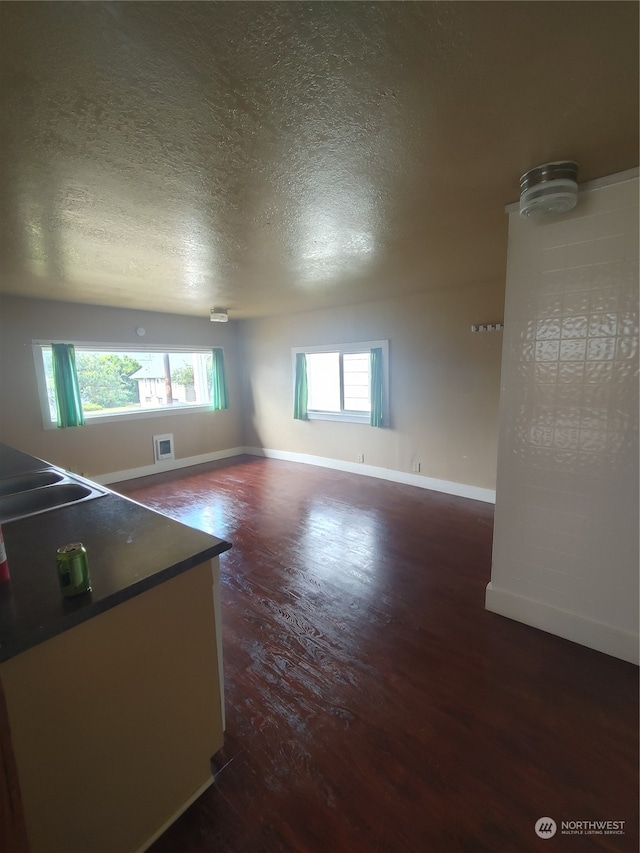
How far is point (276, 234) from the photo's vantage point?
90.7 inches

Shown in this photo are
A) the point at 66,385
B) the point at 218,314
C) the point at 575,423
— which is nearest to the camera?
the point at 575,423

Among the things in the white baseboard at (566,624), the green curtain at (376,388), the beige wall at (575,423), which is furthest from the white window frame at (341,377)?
the white baseboard at (566,624)

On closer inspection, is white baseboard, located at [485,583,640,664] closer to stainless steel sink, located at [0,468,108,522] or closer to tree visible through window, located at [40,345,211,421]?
stainless steel sink, located at [0,468,108,522]

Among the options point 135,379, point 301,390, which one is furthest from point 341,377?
point 135,379

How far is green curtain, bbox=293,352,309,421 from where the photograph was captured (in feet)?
18.1

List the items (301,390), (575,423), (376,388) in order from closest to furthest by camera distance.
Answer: (575,423) < (376,388) < (301,390)

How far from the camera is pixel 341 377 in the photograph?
5246 millimetres

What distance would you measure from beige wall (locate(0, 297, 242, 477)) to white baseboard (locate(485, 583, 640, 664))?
482cm

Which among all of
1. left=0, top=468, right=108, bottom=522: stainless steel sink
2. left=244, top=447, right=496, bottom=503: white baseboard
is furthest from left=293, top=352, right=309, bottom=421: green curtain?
left=0, top=468, right=108, bottom=522: stainless steel sink

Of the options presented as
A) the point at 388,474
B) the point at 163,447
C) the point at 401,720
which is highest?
the point at 163,447

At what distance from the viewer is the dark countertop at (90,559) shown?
0.87 m

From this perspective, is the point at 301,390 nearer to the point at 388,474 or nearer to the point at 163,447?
the point at 388,474

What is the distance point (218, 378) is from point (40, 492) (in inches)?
166

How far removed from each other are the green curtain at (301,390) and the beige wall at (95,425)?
4.59ft
